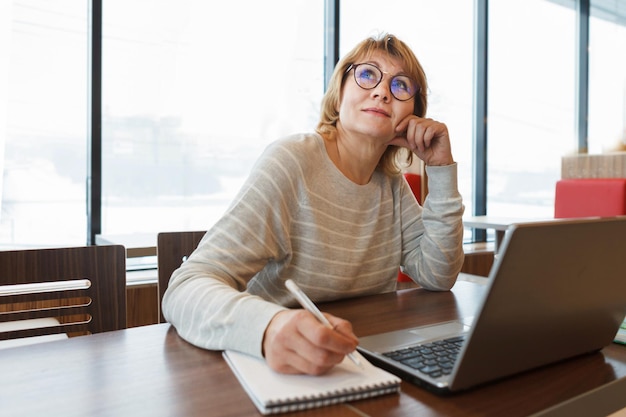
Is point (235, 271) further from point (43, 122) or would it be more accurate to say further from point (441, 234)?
point (43, 122)

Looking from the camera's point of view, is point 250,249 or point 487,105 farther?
point 487,105

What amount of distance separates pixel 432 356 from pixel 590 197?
9.55 ft

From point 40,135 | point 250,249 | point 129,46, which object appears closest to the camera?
point 250,249

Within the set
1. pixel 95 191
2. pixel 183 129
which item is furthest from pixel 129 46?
pixel 95 191

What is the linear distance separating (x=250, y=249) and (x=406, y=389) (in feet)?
1.38

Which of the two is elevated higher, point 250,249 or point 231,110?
point 231,110

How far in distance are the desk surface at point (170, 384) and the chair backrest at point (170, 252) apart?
13.7 inches

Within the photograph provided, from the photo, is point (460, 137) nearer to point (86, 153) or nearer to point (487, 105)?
point (487, 105)

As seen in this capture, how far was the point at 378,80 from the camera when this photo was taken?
1.17 m

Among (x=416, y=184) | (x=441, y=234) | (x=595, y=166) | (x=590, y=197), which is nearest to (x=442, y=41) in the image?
(x=595, y=166)

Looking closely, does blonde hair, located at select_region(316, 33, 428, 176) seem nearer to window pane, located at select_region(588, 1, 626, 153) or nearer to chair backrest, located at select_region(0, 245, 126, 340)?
chair backrest, located at select_region(0, 245, 126, 340)

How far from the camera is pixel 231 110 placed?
2867 millimetres

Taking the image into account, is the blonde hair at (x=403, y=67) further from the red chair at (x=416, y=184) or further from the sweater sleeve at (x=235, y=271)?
the red chair at (x=416, y=184)

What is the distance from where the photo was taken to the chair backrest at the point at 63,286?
3.10 ft
